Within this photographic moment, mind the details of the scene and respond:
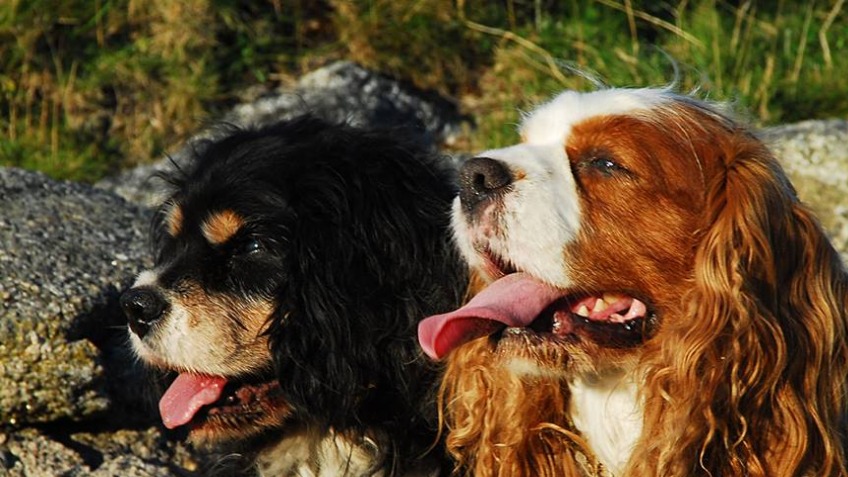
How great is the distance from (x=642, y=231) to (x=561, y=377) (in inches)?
19.8

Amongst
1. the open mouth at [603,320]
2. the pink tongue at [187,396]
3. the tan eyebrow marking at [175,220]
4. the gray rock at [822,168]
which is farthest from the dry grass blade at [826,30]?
the pink tongue at [187,396]

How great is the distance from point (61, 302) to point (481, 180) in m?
1.95

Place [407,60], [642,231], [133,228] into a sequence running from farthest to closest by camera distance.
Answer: [407,60]
[133,228]
[642,231]

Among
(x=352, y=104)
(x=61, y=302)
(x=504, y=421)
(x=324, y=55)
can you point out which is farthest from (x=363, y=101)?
(x=504, y=421)

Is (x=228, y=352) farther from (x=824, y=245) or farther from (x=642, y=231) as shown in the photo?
(x=824, y=245)

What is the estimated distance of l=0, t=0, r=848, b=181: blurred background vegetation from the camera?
313 inches

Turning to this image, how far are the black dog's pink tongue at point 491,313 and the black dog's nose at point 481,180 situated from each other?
0.26 m

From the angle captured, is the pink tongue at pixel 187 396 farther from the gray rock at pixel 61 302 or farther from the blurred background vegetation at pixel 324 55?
the blurred background vegetation at pixel 324 55

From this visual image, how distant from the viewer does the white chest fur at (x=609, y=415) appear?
434 cm

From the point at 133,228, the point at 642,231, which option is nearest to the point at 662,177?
the point at 642,231

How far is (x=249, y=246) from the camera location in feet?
15.5

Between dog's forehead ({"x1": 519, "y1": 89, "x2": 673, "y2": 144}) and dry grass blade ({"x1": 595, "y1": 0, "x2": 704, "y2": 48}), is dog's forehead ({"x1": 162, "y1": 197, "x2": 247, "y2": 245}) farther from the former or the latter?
dry grass blade ({"x1": 595, "y1": 0, "x2": 704, "y2": 48})

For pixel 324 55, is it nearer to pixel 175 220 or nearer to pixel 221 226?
pixel 175 220

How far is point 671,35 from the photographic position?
8406 mm
